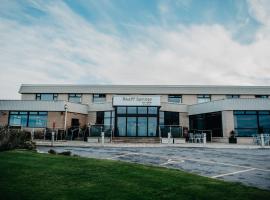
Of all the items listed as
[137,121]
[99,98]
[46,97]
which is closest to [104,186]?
[137,121]

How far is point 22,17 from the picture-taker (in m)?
13.2

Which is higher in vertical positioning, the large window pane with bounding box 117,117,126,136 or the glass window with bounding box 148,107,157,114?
the glass window with bounding box 148,107,157,114

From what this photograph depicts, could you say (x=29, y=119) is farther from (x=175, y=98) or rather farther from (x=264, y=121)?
(x=264, y=121)

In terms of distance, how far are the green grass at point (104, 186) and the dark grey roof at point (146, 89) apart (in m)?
28.6

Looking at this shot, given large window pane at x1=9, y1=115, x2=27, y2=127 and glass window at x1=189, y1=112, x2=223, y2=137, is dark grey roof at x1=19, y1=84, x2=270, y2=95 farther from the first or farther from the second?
large window pane at x1=9, y1=115, x2=27, y2=127

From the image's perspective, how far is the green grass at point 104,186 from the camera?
454 centimetres

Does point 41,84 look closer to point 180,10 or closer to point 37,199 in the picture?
point 180,10

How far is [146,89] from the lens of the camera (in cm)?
3534

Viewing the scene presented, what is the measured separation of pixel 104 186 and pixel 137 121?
22.7 metres

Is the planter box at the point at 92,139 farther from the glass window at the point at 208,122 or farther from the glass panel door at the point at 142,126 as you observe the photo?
the glass window at the point at 208,122

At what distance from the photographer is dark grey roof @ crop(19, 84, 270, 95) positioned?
35000 mm

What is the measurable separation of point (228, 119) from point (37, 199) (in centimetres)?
2495

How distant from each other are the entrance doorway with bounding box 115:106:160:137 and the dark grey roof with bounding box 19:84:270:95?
7.42m

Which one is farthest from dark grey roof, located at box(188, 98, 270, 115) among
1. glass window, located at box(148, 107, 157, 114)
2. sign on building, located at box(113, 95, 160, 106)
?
sign on building, located at box(113, 95, 160, 106)
